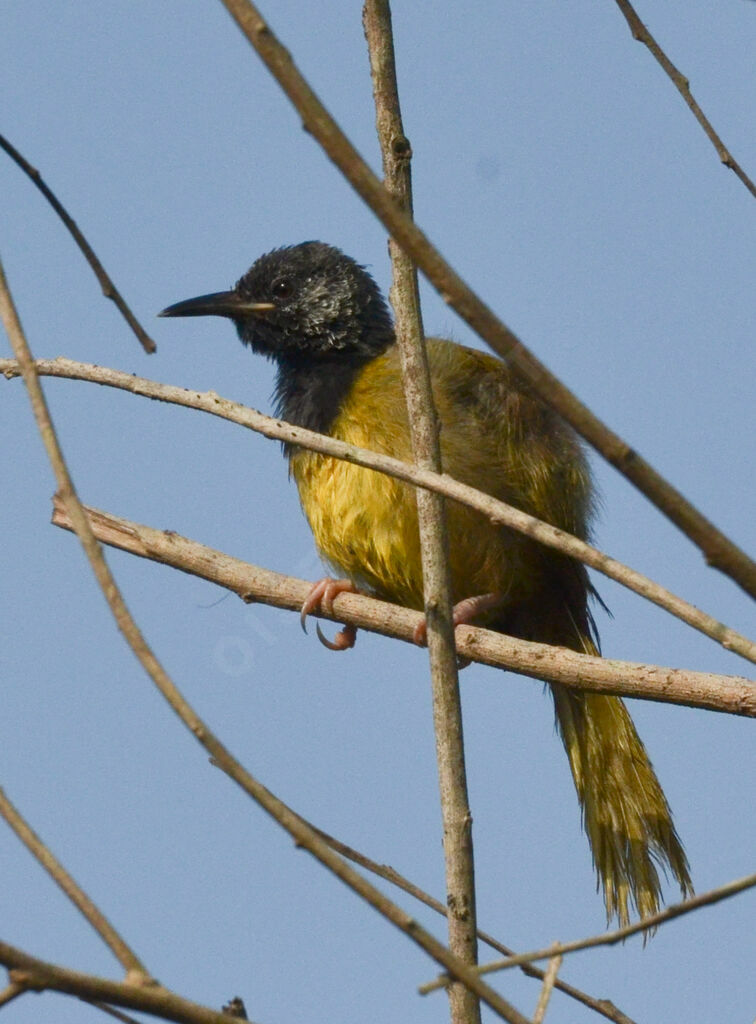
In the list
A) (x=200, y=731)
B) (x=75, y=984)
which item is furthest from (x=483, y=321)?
(x=75, y=984)

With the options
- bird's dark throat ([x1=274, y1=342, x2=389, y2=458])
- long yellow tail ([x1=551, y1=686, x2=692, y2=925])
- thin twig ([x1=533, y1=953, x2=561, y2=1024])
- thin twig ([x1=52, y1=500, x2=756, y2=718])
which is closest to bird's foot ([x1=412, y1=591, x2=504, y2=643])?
long yellow tail ([x1=551, y1=686, x2=692, y2=925])

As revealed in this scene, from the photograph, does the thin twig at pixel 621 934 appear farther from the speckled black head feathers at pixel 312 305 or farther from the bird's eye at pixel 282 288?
the bird's eye at pixel 282 288

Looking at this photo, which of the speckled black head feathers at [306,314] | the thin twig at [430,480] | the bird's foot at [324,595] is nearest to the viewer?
the thin twig at [430,480]

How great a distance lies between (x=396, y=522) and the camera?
4656mm

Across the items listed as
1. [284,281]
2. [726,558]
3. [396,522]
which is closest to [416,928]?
[726,558]

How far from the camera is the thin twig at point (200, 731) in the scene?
1375 mm

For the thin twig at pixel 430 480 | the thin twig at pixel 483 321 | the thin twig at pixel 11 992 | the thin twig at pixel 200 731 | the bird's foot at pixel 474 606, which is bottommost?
the thin twig at pixel 11 992

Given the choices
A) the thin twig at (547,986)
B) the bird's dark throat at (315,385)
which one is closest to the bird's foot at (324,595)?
the bird's dark throat at (315,385)

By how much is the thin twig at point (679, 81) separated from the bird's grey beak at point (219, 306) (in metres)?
3.29

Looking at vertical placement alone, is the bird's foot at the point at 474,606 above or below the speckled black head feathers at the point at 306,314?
below

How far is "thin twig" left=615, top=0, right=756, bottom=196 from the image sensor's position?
2.42 metres

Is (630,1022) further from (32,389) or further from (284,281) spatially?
(284,281)

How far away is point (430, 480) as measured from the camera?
6.11 feet

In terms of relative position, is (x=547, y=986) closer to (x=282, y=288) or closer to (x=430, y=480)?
(x=430, y=480)
